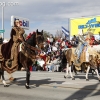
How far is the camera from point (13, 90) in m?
12.2

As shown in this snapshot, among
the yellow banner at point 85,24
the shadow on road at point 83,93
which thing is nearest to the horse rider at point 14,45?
the shadow on road at point 83,93

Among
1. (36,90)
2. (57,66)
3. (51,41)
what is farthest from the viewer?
(51,41)

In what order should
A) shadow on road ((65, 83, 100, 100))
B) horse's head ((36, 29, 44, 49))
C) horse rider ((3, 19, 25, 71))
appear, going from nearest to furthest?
shadow on road ((65, 83, 100, 100))
horse's head ((36, 29, 44, 49))
horse rider ((3, 19, 25, 71))

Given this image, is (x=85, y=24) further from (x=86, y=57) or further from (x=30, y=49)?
(x=30, y=49)

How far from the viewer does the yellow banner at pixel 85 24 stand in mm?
32062

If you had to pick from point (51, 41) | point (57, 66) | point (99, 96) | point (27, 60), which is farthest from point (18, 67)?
point (51, 41)

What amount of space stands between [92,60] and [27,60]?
4.35m

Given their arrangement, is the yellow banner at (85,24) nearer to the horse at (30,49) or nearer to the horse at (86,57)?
the horse at (86,57)

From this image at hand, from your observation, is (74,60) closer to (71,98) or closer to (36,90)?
(36,90)

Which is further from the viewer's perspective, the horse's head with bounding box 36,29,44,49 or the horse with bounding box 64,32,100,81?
the horse with bounding box 64,32,100,81

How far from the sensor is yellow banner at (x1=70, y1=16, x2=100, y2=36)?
32.1 meters

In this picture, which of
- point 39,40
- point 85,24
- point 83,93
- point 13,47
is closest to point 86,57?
point 39,40

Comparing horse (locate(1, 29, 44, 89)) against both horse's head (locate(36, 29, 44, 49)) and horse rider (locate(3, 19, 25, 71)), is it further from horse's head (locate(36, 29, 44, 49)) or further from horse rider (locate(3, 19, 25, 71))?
horse rider (locate(3, 19, 25, 71))

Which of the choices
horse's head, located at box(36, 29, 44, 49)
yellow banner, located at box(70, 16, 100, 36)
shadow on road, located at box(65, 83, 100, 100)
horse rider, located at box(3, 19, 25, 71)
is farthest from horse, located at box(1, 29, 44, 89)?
yellow banner, located at box(70, 16, 100, 36)
